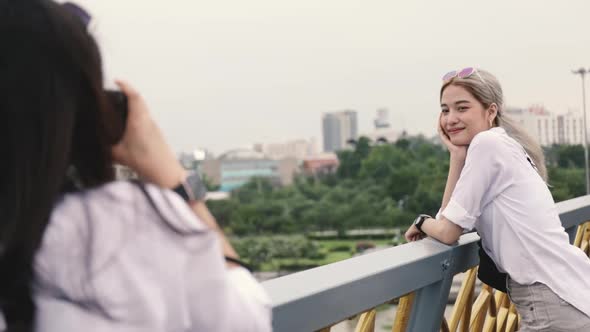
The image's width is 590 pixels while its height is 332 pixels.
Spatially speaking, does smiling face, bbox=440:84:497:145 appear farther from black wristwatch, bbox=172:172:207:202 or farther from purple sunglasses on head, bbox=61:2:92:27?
purple sunglasses on head, bbox=61:2:92:27

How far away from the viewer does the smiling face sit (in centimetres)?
200

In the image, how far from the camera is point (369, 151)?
240 ft

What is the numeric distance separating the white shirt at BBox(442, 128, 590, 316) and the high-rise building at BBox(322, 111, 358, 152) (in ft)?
330

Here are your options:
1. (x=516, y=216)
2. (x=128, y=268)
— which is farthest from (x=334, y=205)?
(x=128, y=268)

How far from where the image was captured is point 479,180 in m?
1.81

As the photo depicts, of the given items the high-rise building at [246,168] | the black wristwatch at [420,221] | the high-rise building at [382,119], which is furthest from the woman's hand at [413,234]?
the high-rise building at [382,119]

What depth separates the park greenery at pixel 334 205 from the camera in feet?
205

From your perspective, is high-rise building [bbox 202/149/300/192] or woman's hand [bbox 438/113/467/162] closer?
woman's hand [bbox 438/113/467/162]

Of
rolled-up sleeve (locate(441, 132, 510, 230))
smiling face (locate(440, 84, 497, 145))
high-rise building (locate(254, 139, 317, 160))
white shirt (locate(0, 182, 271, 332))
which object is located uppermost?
white shirt (locate(0, 182, 271, 332))

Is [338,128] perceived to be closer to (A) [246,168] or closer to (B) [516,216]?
(A) [246,168]

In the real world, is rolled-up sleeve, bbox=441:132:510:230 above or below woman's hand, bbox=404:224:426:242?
above

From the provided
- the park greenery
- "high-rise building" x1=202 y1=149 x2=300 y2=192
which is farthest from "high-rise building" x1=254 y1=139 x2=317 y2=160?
the park greenery

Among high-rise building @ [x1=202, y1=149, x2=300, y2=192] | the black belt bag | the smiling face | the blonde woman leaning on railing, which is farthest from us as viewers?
high-rise building @ [x1=202, y1=149, x2=300, y2=192]

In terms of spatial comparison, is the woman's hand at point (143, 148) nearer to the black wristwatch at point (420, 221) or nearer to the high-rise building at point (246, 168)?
the black wristwatch at point (420, 221)
